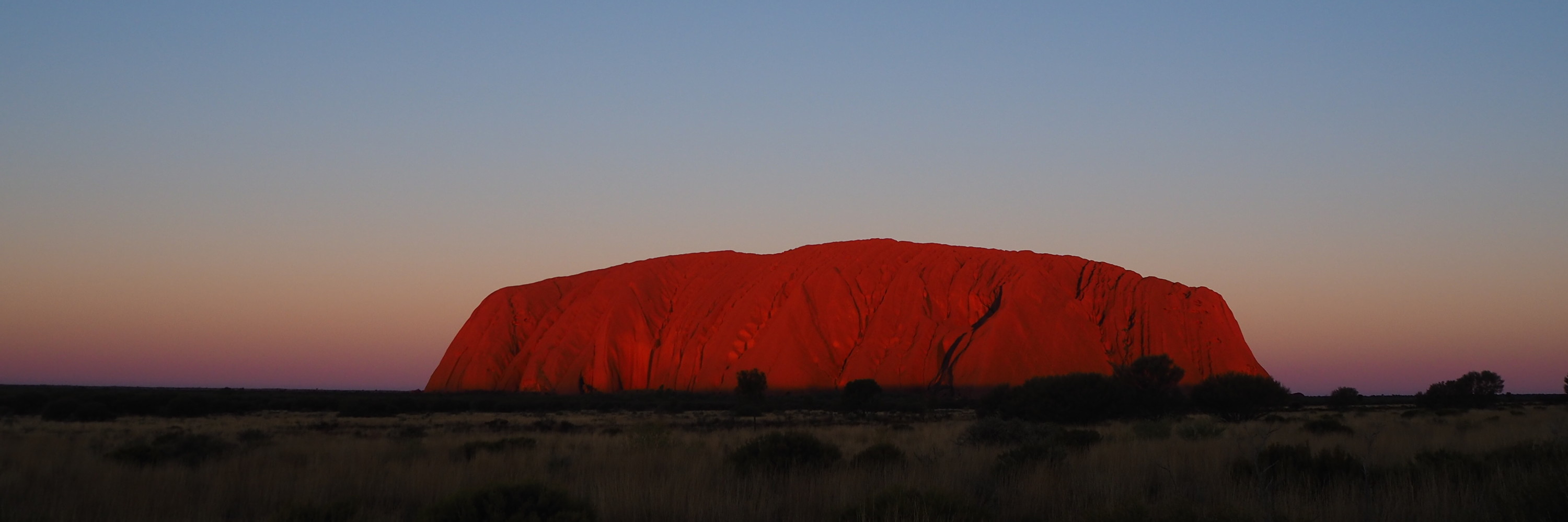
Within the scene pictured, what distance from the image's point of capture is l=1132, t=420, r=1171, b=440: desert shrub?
51.5ft

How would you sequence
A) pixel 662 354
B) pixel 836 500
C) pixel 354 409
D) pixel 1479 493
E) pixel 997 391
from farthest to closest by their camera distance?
pixel 662 354
pixel 354 409
pixel 997 391
pixel 836 500
pixel 1479 493

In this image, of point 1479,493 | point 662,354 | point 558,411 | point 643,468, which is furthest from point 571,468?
point 662,354

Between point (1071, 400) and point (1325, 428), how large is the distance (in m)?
8.97

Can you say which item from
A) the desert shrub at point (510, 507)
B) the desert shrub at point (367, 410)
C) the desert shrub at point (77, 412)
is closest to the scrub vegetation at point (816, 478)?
the desert shrub at point (510, 507)

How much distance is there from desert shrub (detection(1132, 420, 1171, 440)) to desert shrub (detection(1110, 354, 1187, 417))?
432 inches

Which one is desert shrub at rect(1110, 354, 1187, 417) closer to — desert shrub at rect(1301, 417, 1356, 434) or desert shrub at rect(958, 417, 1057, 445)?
desert shrub at rect(1301, 417, 1356, 434)

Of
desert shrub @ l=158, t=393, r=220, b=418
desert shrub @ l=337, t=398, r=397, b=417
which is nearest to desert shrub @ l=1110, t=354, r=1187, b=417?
desert shrub @ l=337, t=398, r=397, b=417

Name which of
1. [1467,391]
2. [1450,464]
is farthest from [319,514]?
[1467,391]

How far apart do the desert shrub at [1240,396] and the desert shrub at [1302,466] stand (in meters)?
24.5

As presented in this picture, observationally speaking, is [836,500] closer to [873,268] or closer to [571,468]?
[571,468]

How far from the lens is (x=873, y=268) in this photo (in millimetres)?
81625

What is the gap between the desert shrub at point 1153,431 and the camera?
51.5 feet

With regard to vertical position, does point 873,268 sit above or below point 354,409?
above

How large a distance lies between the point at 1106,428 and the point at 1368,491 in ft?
45.7
